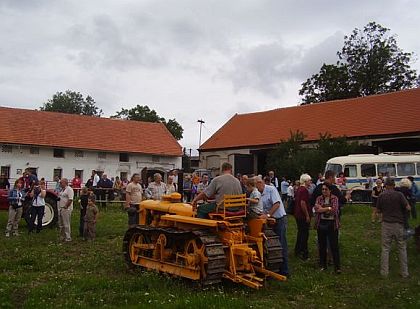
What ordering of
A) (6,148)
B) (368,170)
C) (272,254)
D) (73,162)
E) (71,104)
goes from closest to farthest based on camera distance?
(272,254) → (368,170) → (6,148) → (73,162) → (71,104)

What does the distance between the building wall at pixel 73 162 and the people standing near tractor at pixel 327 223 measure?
29.1 meters

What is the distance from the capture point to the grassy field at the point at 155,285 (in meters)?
6.79

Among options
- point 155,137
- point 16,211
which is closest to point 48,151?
point 155,137

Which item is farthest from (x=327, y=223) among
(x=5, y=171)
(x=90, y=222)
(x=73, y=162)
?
(x=73, y=162)

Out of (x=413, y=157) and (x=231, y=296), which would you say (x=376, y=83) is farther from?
(x=231, y=296)

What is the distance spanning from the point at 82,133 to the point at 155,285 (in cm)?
3231

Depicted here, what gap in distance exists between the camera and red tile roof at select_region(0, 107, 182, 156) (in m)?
35.8

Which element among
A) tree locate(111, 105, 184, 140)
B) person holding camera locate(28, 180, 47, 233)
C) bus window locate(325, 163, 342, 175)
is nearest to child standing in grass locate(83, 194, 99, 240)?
person holding camera locate(28, 180, 47, 233)

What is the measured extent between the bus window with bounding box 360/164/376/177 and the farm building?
9.24 meters

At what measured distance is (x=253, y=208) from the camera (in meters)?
8.26

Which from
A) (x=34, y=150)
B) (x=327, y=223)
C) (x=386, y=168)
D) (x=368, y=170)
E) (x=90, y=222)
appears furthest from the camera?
(x=34, y=150)

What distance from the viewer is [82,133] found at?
38469 mm

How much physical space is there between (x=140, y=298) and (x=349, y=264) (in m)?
4.93

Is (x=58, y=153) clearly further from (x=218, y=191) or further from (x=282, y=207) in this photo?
(x=218, y=191)
